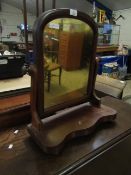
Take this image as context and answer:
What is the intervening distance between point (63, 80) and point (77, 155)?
0.31m

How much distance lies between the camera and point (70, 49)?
0.74 metres

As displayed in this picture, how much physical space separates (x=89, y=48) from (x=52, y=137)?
1.38ft

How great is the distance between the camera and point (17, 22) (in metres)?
7.51

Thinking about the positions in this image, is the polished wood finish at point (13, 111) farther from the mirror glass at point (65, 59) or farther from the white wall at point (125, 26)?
the white wall at point (125, 26)

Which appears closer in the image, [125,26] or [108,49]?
[108,49]

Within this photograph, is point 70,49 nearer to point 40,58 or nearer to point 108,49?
point 40,58

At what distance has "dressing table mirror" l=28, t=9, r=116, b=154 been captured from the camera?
608 millimetres

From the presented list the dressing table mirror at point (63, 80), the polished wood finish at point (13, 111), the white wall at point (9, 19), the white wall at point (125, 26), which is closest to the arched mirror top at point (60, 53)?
the dressing table mirror at point (63, 80)

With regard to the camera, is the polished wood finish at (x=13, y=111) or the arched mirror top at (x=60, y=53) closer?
the arched mirror top at (x=60, y=53)

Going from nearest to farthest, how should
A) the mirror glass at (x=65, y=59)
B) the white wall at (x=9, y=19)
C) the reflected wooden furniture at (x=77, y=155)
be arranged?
the reflected wooden furniture at (x=77, y=155) < the mirror glass at (x=65, y=59) < the white wall at (x=9, y=19)

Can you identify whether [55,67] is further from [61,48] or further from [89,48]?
[89,48]

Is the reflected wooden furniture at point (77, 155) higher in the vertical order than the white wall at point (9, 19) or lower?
lower

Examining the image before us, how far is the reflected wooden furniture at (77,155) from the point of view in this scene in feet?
1.80

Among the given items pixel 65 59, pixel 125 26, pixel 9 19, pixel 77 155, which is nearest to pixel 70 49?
pixel 65 59
